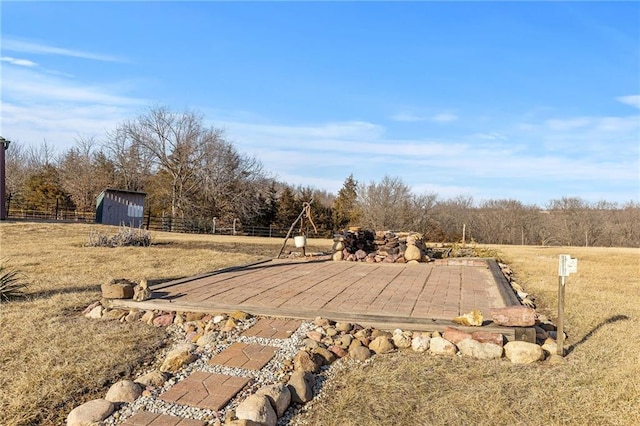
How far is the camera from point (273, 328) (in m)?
3.92

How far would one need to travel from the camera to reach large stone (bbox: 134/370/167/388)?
2.85 metres

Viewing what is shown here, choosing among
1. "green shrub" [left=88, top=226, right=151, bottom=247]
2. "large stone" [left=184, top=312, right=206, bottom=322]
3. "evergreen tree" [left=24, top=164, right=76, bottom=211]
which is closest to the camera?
"large stone" [left=184, top=312, right=206, bottom=322]

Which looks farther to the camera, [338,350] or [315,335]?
[315,335]

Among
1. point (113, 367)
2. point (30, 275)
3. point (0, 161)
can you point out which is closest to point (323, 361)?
point (113, 367)

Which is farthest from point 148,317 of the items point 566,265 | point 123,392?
point 566,265

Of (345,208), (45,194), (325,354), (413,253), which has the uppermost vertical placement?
(45,194)

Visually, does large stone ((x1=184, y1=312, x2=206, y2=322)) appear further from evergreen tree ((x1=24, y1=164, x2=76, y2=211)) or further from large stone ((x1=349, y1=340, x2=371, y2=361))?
evergreen tree ((x1=24, y1=164, x2=76, y2=211))

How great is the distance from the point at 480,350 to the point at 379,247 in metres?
6.70

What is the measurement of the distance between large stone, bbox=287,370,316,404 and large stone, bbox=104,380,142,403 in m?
0.93

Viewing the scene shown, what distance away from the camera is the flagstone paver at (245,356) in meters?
3.17

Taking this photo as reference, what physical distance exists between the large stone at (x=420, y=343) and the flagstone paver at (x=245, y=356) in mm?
1133

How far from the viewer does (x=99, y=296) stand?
5.25 metres

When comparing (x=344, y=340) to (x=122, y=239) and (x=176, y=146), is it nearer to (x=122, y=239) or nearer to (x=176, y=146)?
(x=122, y=239)

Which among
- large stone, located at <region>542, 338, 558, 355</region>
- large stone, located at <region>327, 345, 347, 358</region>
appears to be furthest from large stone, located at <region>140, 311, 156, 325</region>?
large stone, located at <region>542, 338, 558, 355</region>
